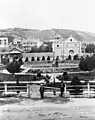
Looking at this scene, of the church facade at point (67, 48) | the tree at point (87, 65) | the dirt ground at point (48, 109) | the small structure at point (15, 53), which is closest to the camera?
the dirt ground at point (48, 109)

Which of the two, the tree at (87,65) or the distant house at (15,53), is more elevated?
the tree at (87,65)

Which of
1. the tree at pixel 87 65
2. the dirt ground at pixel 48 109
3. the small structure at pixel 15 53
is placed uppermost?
the dirt ground at pixel 48 109

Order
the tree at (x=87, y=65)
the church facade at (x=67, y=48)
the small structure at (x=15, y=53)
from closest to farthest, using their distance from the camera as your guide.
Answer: the tree at (x=87, y=65)
the church facade at (x=67, y=48)
the small structure at (x=15, y=53)

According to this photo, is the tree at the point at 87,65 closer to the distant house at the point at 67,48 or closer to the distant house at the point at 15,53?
the distant house at the point at 67,48

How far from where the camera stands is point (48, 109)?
15195 millimetres

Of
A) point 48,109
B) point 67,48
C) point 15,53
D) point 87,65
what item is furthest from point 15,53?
point 48,109

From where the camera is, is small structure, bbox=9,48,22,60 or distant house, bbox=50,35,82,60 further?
small structure, bbox=9,48,22,60

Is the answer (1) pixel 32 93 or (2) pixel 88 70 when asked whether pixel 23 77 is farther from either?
(1) pixel 32 93

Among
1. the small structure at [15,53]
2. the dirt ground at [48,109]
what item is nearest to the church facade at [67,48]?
the small structure at [15,53]

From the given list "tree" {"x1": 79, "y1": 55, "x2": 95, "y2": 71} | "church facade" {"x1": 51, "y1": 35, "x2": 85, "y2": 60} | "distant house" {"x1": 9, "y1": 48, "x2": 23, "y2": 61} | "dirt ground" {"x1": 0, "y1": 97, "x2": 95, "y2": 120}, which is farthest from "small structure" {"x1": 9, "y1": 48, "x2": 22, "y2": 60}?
"dirt ground" {"x1": 0, "y1": 97, "x2": 95, "y2": 120}

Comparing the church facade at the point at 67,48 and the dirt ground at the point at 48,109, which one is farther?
the church facade at the point at 67,48

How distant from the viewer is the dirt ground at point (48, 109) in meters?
13.5

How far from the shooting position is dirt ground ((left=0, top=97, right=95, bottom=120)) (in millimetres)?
13470

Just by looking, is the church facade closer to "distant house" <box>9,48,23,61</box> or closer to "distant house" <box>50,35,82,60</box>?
"distant house" <box>50,35,82,60</box>
